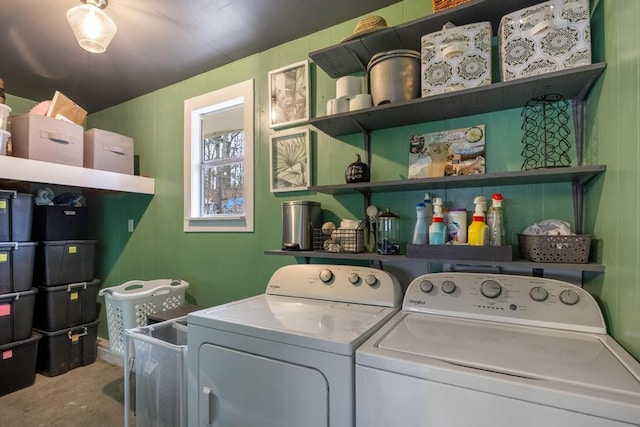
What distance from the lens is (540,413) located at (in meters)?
0.74

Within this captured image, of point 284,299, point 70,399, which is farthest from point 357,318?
point 70,399

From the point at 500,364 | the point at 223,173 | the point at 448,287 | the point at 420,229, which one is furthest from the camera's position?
the point at 223,173

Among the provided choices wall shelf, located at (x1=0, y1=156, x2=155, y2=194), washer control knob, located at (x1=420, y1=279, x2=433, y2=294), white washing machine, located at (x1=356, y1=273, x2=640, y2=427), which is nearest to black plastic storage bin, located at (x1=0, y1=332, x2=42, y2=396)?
wall shelf, located at (x1=0, y1=156, x2=155, y2=194)

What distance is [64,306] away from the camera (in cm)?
272

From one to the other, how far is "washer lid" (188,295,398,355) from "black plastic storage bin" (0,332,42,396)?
2175 millimetres

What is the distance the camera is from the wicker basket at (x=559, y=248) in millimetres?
1163

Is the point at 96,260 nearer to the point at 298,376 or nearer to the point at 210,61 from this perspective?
the point at 210,61

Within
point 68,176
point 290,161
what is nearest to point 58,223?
point 68,176

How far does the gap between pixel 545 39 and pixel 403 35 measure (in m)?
0.60

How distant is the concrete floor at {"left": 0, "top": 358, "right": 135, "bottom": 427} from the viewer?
6.69 feet

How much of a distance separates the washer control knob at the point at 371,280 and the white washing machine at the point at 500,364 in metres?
0.22

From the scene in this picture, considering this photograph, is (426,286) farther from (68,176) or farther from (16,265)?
(16,265)

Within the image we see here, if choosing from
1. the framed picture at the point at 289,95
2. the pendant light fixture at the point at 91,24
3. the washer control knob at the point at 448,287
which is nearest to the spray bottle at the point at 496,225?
the washer control knob at the point at 448,287

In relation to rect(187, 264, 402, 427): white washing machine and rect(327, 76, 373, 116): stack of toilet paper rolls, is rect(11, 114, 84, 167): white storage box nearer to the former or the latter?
rect(187, 264, 402, 427): white washing machine
